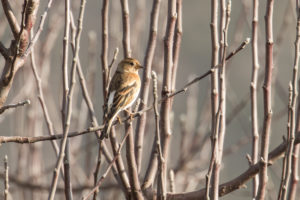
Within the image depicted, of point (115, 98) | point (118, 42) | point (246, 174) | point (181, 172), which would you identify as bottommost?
point (181, 172)

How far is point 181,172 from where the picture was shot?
6.34 metres

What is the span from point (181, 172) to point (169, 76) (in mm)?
2677

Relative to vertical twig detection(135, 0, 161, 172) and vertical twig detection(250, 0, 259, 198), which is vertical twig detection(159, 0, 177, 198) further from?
A: vertical twig detection(250, 0, 259, 198)

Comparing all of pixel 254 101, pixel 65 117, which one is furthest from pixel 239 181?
pixel 65 117

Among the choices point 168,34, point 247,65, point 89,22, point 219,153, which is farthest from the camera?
point 247,65

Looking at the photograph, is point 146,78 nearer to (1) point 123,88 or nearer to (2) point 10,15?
(2) point 10,15

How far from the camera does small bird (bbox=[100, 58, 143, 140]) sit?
5215 mm

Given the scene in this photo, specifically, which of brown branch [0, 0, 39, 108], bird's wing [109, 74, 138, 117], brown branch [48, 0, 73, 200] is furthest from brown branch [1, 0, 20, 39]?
bird's wing [109, 74, 138, 117]

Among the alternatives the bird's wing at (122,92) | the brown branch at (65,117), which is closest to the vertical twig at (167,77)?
the brown branch at (65,117)

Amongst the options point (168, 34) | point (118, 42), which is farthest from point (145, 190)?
point (118, 42)

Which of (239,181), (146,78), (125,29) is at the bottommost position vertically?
(239,181)

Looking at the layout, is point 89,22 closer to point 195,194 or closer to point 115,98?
point 115,98

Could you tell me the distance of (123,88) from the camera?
227 inches

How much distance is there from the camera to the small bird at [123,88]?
5215 millimetres
